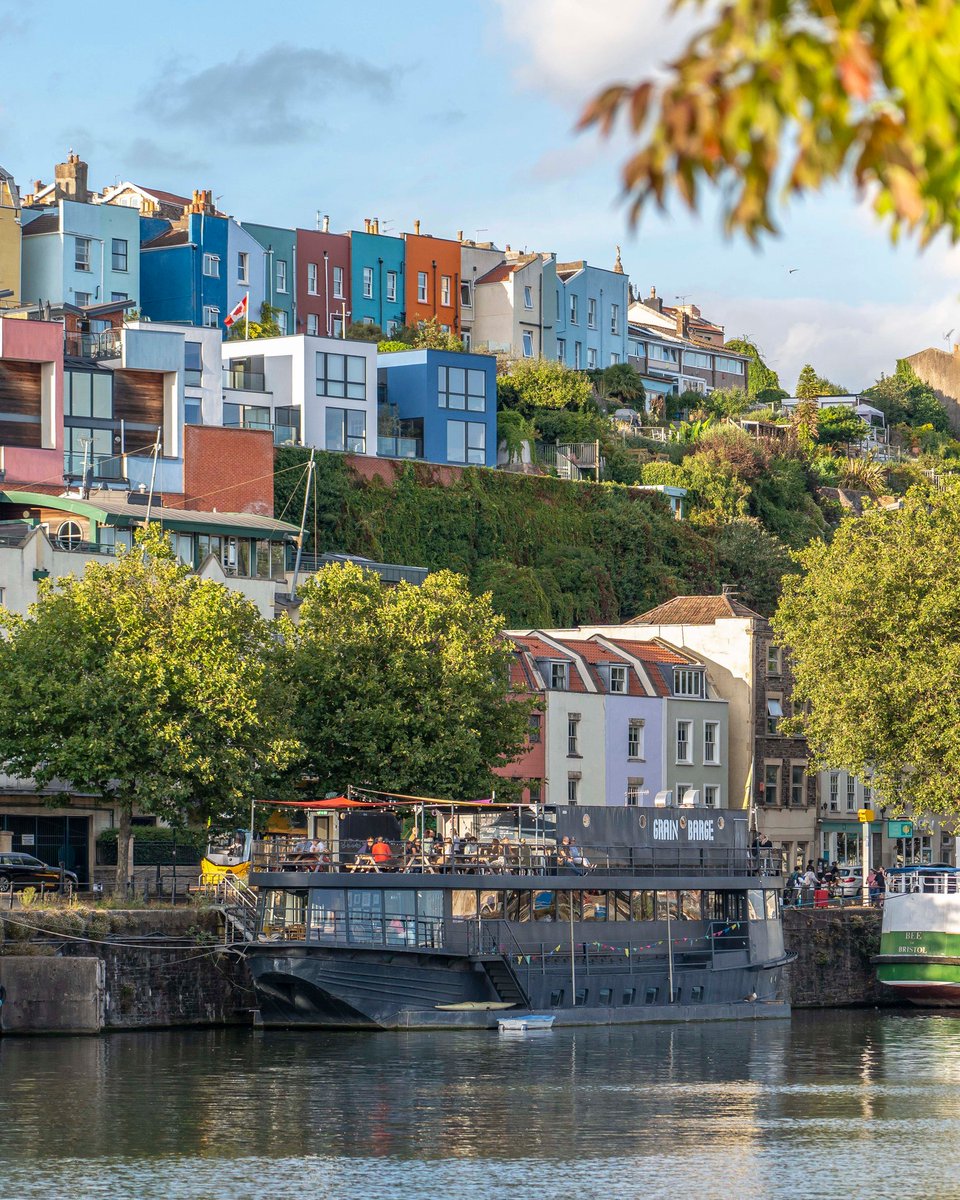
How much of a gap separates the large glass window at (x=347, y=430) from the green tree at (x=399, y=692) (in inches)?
1353

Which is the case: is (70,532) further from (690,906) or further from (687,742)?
(690,906)

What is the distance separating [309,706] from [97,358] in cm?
3151

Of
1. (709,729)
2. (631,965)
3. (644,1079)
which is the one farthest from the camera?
(709,729)

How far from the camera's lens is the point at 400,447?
339ft

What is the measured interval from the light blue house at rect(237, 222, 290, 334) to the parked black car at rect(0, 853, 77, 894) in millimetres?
58835

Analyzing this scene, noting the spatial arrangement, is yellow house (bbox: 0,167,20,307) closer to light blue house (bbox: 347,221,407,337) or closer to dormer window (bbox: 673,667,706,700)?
light blue house (bbox: 347,221,407,337)

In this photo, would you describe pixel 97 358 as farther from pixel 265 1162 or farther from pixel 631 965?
pixel 265 1162

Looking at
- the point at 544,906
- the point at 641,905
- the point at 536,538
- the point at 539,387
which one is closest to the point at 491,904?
the point at 544,906

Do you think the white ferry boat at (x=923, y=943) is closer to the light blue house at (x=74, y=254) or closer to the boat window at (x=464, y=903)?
the boat window at (x=464, y=903)

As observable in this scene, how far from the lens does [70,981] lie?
49.1 m

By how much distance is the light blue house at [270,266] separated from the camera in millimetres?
113875

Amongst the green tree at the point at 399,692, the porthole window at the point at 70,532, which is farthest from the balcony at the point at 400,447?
the green tree at the point at 399,692

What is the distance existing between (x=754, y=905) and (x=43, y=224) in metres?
64.3

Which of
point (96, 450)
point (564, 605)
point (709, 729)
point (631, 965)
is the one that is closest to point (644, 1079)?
point (631, 965)
